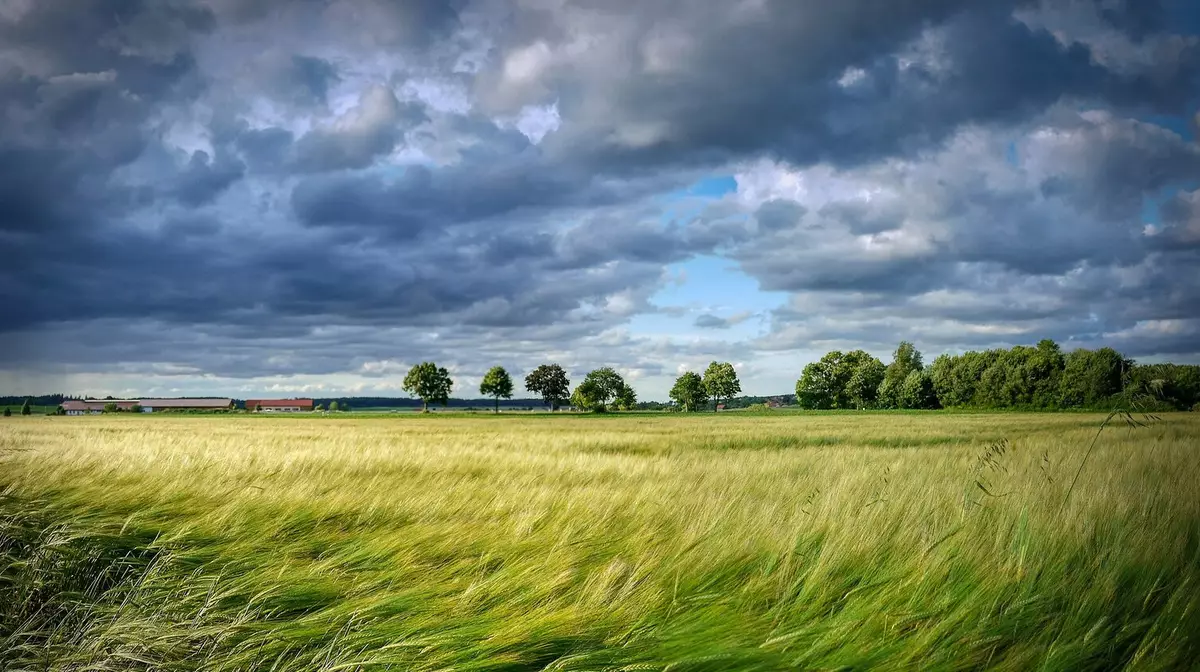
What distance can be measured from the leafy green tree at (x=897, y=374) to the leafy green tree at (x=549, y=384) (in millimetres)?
57167

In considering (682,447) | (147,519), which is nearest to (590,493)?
(147,519)

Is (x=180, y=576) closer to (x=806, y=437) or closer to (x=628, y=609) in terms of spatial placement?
(x=628, y=609)

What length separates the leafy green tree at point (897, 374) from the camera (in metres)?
97.8

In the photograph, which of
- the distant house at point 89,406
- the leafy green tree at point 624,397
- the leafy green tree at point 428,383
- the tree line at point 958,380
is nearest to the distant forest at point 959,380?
the tree line at point 958,380

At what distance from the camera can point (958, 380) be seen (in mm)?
88375

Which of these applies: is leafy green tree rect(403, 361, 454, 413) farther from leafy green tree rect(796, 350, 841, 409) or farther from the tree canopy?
leafy green tree rect(796, 350, 841, 409)

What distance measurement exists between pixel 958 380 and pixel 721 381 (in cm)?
4480

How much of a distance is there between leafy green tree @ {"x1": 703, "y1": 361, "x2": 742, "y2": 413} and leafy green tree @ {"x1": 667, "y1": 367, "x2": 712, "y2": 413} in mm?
1325

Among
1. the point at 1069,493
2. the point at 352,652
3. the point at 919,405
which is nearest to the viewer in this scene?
the point at 352,652

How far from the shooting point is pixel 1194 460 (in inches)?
286

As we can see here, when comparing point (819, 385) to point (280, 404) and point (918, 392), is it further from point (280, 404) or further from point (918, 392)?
point (280, 404)

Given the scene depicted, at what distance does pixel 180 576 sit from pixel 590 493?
11.1 feet

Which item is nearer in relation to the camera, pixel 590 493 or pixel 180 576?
pixel 180 576

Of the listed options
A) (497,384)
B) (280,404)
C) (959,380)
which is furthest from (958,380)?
(280,404)
